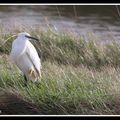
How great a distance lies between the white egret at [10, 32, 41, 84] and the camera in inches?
313

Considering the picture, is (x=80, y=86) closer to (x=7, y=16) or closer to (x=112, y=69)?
(x=112, y=69)

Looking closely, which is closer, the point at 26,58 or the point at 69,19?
the point at 26,58

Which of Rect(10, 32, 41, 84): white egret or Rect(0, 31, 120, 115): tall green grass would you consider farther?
Rect(10, 32, 41, 84): white egret

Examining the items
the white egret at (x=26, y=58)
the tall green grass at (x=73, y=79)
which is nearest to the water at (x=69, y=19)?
the tall green grass at (x=73, y=79)

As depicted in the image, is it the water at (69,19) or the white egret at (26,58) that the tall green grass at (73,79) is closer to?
the white egret at (26,58)

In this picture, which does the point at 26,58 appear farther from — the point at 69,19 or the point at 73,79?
the point at 69,19

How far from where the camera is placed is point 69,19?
40.9ft

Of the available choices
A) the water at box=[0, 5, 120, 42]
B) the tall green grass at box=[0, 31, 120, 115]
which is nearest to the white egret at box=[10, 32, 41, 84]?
the tall green grass at box=[0, 31, 120, 115]

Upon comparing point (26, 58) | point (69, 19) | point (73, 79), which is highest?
point (26, 58)

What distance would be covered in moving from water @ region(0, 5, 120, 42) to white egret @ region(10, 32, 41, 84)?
198 cm

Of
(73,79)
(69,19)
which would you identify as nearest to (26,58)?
(73,79)

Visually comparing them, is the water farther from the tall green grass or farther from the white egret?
the white egret

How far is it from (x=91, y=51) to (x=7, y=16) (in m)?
3.30

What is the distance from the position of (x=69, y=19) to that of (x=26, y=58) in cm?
459
